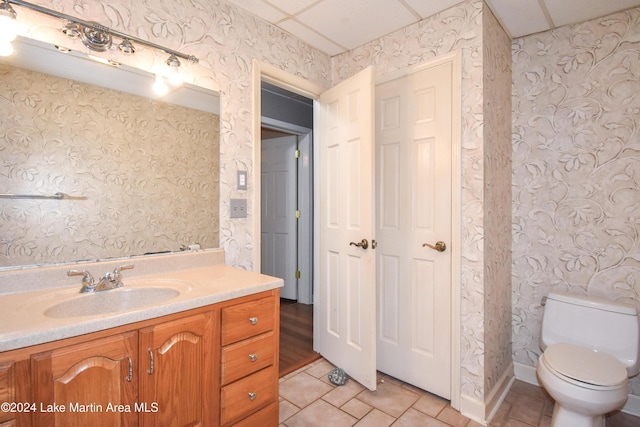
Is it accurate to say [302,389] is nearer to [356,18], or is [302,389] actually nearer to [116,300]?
[116,300]

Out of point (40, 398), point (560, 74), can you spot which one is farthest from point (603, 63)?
point (40, 398)

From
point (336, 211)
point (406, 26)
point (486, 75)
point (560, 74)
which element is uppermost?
point (406, 26)

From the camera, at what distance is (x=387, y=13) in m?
1.88

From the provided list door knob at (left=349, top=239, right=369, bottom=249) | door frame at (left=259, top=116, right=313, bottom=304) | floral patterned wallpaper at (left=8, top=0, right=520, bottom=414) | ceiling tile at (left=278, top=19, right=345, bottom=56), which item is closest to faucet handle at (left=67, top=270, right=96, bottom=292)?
floral patterned wallpaper at (left=8, top=0, right=520, bottom=414)

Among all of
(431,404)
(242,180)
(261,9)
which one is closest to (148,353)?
(242,180)

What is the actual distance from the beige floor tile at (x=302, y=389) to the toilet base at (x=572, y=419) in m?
1.21

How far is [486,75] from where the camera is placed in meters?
1.76

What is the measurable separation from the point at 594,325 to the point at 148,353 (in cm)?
225

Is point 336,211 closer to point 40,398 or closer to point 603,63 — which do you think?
point 40,398

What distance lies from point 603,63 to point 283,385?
9.38 ft

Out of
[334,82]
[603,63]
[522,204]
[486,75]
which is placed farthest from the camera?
[334,82]

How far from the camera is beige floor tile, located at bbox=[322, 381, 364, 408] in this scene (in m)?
1.90

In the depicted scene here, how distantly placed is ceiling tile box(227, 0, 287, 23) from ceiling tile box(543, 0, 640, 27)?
5.05 ft

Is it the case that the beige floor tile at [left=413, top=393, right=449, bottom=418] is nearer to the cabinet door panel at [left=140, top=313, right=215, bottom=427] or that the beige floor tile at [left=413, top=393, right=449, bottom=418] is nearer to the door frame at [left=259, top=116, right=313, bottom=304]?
the cabinet door panel at [left=140, top=313, right=215, bottom=427]
